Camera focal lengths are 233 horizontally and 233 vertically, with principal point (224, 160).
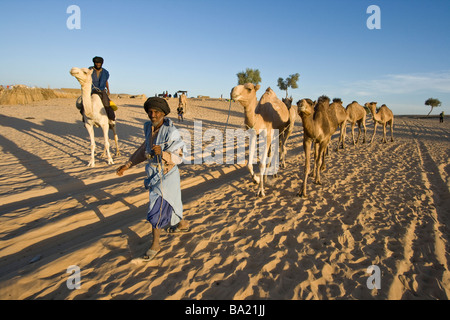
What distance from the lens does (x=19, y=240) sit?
3.88 metres

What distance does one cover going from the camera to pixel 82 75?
23.6 ft

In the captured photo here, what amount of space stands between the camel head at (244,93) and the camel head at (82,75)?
16.8 feet

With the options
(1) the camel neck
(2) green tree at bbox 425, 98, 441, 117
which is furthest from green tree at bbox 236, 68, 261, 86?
(1) the camel neck

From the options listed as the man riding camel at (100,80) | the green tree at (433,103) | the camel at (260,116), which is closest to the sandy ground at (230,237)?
the camel at (260,116)

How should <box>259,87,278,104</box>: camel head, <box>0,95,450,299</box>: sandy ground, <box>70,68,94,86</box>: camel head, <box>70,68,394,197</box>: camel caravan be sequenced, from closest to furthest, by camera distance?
<box>0,95,450,299</box>: sandy ground → <box>70,68,394,197</box>: camel caravan → <box>259,87,278,104</box>: camel head → <box>70,68,94,86</box>: camel head

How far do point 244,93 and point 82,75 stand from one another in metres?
5.34

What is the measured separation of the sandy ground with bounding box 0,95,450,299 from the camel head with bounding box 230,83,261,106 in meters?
2.39

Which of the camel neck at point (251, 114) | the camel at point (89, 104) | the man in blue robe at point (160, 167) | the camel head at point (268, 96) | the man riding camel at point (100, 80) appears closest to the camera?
the man in blue robe at point (160, 167)

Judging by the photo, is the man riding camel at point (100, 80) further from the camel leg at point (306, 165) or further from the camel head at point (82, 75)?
the camel leg at point (306, 165)

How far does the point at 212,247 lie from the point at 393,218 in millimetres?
3774

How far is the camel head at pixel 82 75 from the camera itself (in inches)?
273

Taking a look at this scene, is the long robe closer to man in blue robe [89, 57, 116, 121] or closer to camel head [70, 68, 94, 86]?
camel head [70, 68, 94, 86]

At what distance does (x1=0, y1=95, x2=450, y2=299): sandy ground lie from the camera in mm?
2920
